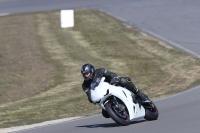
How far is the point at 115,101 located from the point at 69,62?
11432 millimetres

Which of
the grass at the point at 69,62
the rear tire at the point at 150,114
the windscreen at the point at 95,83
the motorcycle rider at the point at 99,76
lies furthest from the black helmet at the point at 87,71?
the grass at the point at 69,62

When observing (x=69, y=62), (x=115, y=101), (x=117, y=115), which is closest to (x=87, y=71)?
(x=115, y=101)

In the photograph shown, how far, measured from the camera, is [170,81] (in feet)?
57.0

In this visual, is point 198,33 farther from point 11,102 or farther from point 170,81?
point 11,102

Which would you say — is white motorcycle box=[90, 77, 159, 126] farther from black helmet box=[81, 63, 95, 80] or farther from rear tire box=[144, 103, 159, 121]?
rear tire box=[144, 103, 159, 121]

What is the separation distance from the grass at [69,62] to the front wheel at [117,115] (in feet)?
8.98

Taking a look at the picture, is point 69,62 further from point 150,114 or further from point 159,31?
point 150,114

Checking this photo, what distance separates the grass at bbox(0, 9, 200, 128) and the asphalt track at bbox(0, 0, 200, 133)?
0.82m

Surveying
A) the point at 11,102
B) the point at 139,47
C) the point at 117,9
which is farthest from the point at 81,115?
the point at 117,9

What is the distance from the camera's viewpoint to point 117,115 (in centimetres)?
1041

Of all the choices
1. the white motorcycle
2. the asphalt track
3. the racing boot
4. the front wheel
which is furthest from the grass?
the front wheel

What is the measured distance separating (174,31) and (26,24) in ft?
27.4

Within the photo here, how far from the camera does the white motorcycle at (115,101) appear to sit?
1041 centimetres

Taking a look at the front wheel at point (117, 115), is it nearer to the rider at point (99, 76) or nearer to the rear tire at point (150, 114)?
the rider at point (99, 76)
